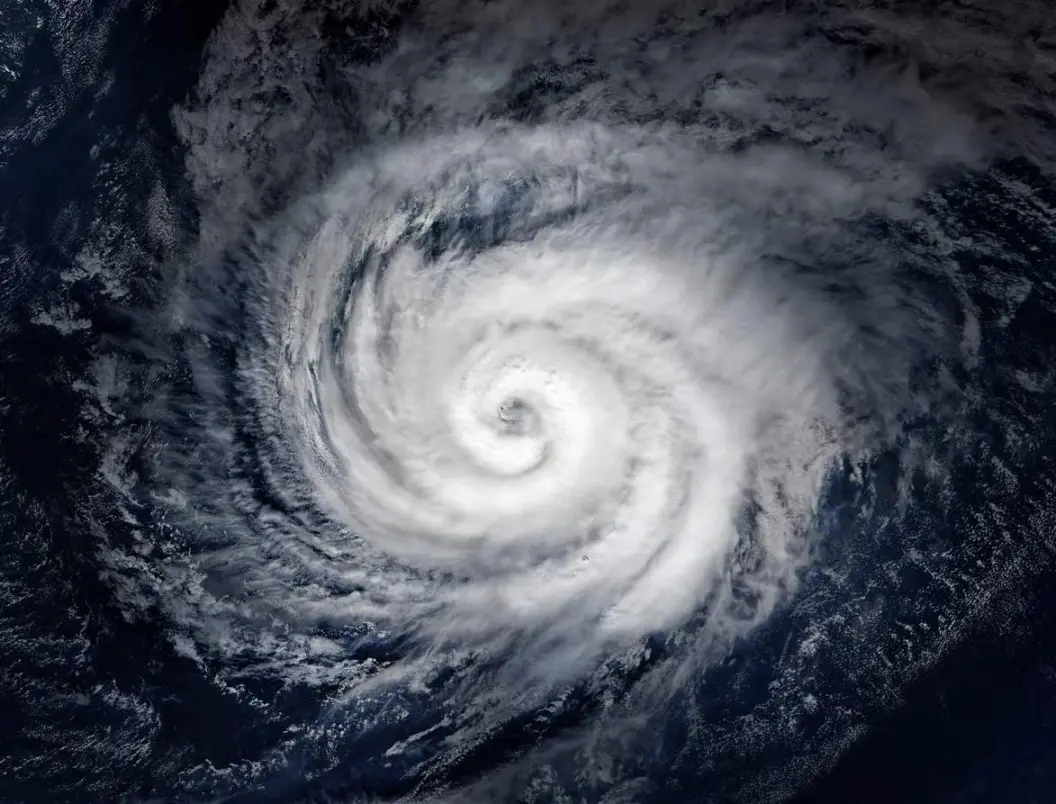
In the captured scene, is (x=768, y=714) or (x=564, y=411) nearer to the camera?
(x=768, y=714)

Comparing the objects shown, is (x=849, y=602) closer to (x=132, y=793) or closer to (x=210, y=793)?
(x=210, y=793)

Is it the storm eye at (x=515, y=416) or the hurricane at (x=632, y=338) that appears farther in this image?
the storm eye at (x=515, y=416)

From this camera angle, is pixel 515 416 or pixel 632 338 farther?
pixel 515 416

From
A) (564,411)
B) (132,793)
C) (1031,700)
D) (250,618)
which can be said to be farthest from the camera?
(564,411)

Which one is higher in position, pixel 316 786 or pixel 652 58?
pixel 652 58

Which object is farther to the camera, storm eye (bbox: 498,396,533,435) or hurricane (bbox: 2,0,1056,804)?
storm eye (bbox: 498,396,533,435)

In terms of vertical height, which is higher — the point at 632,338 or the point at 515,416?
the point at 632,338

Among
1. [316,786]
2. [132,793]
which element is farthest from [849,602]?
[132,793]

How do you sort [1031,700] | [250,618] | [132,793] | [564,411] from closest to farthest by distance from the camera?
[1031,700]
[132,793]
[250,618]
[564,411]
